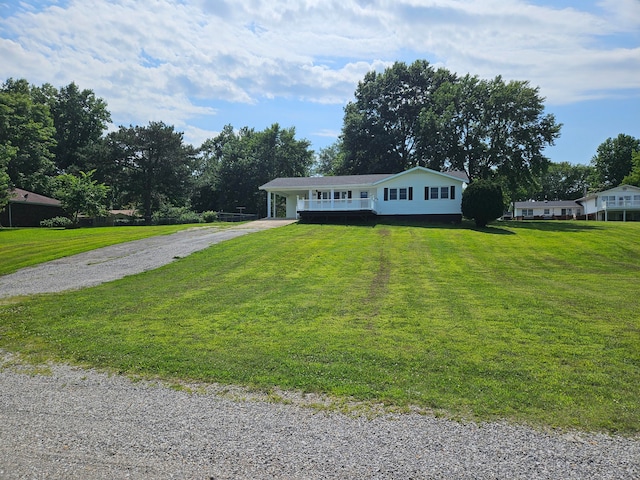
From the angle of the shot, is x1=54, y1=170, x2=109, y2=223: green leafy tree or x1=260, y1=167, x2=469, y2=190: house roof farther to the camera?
x1=54, y1=170, x2=109, y2=223: green leafy tree

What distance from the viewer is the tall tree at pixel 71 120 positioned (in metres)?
56.3

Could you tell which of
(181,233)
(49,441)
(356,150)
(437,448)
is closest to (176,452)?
(49,441)

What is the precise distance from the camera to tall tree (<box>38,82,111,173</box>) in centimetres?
5634

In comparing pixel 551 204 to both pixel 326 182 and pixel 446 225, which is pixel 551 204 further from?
pixel 326 182

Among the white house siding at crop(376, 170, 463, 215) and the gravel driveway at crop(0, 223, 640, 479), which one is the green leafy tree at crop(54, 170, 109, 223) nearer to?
the white house siding at crop(376, 170, 463, 215)

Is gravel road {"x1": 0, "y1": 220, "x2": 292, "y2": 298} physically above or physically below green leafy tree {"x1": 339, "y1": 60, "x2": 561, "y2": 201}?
below

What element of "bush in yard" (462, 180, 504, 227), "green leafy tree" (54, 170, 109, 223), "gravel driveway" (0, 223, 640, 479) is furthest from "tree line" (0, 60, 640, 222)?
"gravel driveway" (0, 223, 640, 479)

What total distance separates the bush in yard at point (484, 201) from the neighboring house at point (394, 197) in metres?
3.25

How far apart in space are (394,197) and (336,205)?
481cm

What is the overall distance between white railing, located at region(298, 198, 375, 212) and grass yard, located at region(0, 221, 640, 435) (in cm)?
1606

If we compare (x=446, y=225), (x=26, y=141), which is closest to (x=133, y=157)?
(x=26, y=141)

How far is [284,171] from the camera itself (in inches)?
2173

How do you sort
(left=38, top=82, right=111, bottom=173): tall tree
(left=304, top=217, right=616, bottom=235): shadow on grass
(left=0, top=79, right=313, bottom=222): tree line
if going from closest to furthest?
(left=304, top=217, right=616, bottom=235): shadow on grass < (left=0, top=79, right=313, bottom=222): tree line < (left=38, top=82, right=111, bottom=173): tall tree

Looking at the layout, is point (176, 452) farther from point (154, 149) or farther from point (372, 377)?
point (154, 149)
